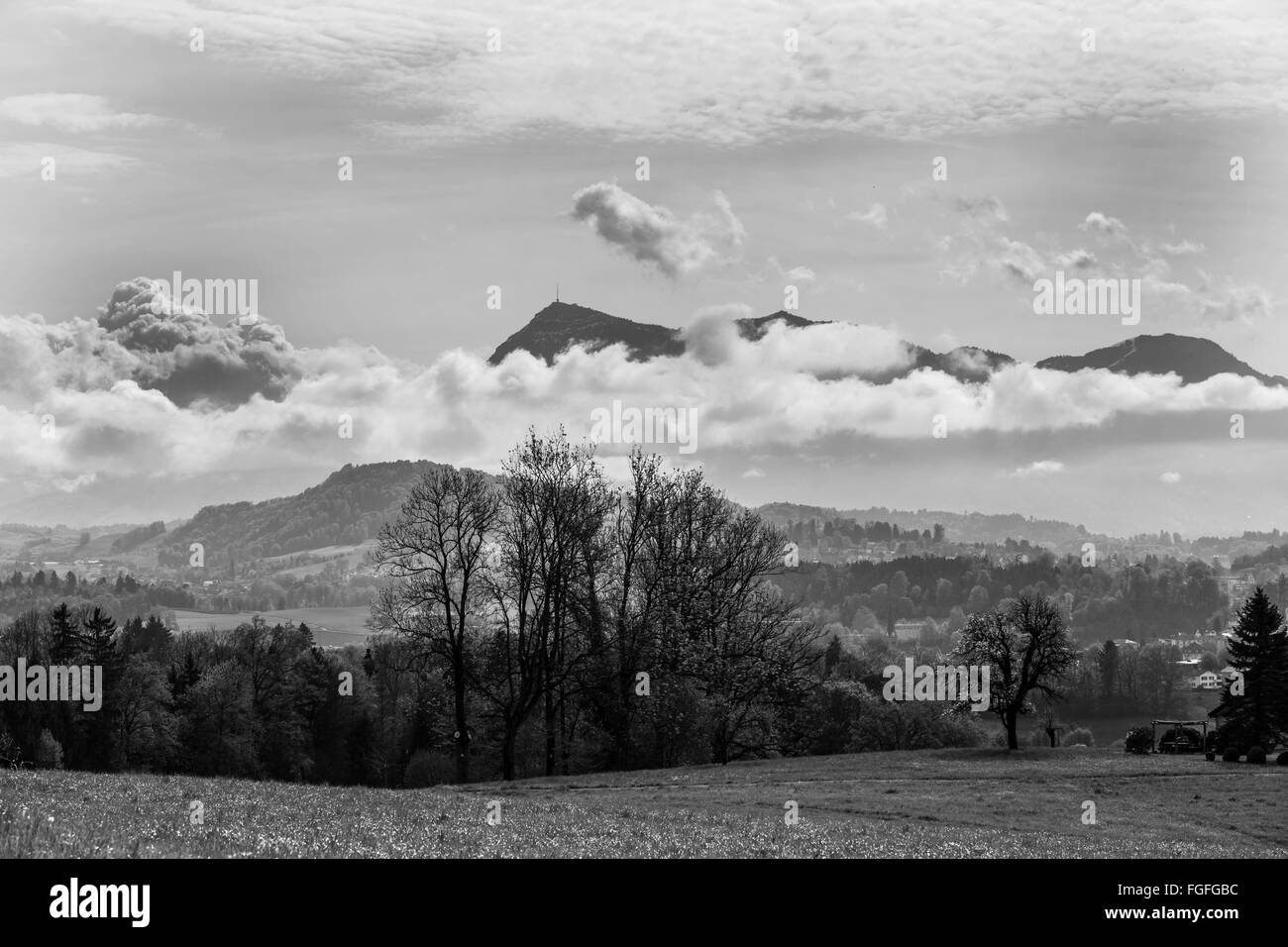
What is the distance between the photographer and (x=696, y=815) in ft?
118

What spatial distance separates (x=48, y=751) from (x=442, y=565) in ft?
179

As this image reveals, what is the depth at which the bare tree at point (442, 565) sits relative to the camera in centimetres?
6612

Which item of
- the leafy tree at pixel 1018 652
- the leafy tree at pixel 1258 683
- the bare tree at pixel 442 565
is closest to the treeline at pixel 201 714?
the bare tree at pixel 442 565

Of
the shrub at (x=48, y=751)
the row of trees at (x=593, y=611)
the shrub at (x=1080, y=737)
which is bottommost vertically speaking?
the shrub at (x=1080, y=737)

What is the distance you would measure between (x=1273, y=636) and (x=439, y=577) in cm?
5878

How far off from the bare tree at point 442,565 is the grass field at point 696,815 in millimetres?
11988

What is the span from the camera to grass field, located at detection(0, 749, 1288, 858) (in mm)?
21422

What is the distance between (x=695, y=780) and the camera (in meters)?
55.8

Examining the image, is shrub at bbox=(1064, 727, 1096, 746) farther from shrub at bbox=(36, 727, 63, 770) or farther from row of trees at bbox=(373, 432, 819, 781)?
shrub at bbox=(36, 727, 63, 770)

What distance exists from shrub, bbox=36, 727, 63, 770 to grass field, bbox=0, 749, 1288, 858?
196ft

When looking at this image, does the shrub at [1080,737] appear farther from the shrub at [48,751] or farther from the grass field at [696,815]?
the shrub at [48,751]
